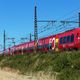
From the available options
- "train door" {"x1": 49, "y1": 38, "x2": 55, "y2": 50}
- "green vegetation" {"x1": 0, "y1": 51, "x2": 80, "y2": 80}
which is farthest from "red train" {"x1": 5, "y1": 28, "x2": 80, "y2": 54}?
"green vegetation" {"x1": 0, "y1": 51, "x2": 80, "y2": 80}

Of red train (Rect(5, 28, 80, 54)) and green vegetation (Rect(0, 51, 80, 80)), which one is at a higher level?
red train (Rect(5, 28, 80, 54))

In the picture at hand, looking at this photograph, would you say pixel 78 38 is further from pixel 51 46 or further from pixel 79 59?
pixel 79 59

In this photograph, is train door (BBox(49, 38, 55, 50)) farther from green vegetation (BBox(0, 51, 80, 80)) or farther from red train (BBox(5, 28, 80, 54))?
green vegetation (BBox(0, 51, 80, 80))

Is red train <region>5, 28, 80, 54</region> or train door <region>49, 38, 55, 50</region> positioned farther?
train door <region>49, 38, 55, 50</region>

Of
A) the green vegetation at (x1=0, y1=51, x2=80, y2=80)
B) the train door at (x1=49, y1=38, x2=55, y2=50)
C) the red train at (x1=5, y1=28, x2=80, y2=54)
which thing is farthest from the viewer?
the train door at (x1=49, y1=38, x2=55, y2=50)

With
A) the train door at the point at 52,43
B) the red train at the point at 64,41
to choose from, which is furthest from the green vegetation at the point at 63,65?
the train door at the point at 52,43

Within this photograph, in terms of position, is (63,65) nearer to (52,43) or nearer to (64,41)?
(64,41)

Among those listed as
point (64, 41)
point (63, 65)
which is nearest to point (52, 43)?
point (64, 41)

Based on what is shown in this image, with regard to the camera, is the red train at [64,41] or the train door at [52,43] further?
the train door at [52,43]

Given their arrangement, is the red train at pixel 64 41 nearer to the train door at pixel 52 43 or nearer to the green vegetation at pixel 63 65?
the train door at pixel 52 43

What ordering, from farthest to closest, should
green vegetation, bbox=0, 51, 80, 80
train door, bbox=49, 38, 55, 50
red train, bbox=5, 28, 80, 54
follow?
train door, bbox=49, 38, 55, 50
red train, bbox=5, 28, 80, 54
green vegetation, bbox=0, 51, 80, 80

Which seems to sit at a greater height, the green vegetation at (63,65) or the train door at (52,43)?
the train door at (52,43)

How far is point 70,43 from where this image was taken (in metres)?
43.2

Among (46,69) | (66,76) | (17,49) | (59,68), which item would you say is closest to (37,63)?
(46,69)
